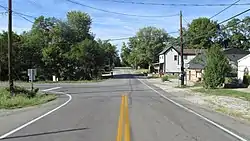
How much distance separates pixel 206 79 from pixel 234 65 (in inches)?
961

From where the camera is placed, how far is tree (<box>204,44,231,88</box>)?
3791 centimetres

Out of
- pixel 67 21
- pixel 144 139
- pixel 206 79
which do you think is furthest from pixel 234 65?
pixel 144 139

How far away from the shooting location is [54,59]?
2756 inches

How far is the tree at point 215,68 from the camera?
37.9 meters

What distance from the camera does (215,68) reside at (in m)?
37.9

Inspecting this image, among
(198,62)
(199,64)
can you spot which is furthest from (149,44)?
(198,62)

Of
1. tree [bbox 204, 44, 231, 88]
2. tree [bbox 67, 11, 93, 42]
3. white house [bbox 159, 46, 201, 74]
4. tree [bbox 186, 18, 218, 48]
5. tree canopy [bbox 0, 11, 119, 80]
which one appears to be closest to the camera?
tree [bbox 204, 44, 231, 88]

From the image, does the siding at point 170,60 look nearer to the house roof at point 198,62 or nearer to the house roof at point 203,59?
the house roof at point 203,59

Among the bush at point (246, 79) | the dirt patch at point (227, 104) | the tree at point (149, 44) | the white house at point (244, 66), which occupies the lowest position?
the dirt patch at point (227, 104)

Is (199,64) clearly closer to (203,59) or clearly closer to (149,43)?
(203,59)

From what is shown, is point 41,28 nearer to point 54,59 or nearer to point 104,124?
point 54,59

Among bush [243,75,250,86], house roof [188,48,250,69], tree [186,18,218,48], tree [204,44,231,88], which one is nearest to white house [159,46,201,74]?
tree [186,18,218,48]

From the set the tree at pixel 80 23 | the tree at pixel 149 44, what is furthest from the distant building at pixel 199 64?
the tree at pixel 149 44

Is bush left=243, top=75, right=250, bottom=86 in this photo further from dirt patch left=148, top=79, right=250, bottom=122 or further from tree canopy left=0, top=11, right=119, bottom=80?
tree canopy left=0, top=11, right=119, bottom=80
